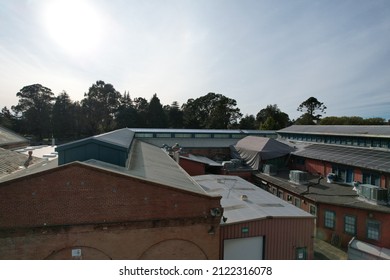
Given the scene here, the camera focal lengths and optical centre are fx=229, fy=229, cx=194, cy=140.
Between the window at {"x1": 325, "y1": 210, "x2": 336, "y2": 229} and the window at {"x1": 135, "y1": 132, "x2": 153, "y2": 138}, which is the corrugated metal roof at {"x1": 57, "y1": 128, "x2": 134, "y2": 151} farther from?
the window at {"x1": 135, "y1": 132, "x2": 153, "y2": 138}

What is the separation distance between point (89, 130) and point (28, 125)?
14.5 m

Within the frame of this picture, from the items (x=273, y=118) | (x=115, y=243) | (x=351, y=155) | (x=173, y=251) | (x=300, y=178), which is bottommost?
(x=173, y=251)

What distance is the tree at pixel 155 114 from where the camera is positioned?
211 ft

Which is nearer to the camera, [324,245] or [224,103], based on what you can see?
[324,245]

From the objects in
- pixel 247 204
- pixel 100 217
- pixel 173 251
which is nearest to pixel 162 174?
pixel 173 251

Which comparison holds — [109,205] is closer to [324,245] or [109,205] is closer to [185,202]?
[185,202]

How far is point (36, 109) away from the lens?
195 feet

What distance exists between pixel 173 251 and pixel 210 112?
6743 cm

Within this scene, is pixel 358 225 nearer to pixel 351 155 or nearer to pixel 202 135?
pixel 351 155

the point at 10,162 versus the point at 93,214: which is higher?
the point at 10,162

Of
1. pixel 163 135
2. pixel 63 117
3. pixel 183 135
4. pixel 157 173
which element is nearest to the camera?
pixel 157 173

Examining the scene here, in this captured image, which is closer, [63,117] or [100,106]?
[63,117]

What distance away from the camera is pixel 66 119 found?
194 feet
